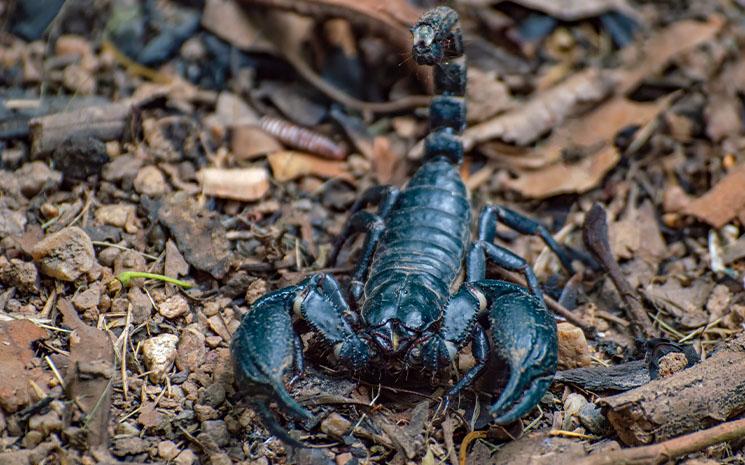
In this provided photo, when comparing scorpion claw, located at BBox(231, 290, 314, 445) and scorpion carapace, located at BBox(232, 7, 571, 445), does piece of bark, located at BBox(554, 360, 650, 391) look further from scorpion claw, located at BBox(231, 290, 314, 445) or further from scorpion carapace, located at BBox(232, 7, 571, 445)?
scorpion claw, located at BBox(231, 290, 314, 445)

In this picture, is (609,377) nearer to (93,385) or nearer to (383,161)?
(383,161)

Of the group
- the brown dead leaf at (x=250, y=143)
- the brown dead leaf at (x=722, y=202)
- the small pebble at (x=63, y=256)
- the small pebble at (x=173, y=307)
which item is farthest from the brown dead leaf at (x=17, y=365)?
the brown dead leaf at (x=722, y=202)

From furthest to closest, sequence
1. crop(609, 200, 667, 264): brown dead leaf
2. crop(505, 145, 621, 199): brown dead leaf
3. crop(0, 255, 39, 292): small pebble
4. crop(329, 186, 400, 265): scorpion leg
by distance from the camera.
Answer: crop(505, 145, 621, 199): brown dead leaf, crop(609, 200, 667, 264): brown dead leaf, crop(329, 186, 400, 265): scorpion leg, crop(0, 255, 39, 292): small pebble

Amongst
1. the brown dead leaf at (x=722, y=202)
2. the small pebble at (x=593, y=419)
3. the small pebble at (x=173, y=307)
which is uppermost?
the brown dead leaf at (x=722, y=202)

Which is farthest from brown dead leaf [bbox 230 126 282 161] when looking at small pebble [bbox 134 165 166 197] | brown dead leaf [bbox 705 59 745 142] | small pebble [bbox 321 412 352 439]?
brown dead leaf [bbox 705 59 745 142]

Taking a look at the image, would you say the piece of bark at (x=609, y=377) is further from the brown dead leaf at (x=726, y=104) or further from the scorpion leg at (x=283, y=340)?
the brown dead leaf at (x=726, y=104)

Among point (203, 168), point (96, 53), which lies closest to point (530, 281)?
point (203, 168)
